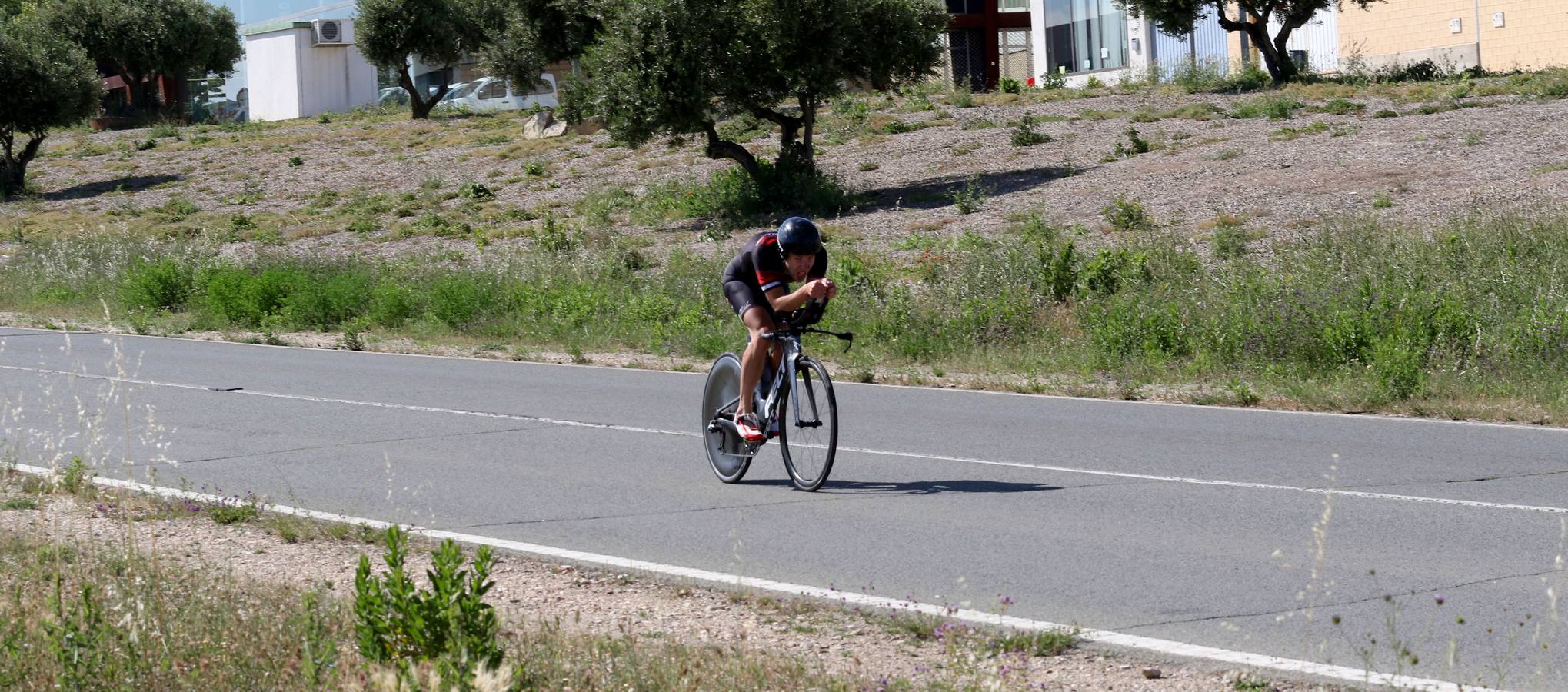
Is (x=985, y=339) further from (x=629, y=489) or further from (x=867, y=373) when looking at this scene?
(x=629, y=489)

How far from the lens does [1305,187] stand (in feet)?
81.4

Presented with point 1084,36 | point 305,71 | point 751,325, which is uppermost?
point 305,71

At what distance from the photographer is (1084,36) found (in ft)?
165

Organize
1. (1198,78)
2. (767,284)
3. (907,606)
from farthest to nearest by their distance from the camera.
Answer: (1198,78) → (767,284) → (907,606)

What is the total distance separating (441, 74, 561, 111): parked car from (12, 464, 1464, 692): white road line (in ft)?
159

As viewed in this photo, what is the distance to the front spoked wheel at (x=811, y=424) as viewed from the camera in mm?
9266

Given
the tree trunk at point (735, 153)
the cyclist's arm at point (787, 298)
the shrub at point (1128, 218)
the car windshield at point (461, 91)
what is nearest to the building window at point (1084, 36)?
the tree trunk at point (735, 153)

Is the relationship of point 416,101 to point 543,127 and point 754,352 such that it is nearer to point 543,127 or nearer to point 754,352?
point 543,127

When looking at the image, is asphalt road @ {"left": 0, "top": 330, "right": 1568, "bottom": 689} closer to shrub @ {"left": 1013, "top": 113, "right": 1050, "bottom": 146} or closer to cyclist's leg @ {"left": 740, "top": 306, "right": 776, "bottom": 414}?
cyclist's leg @ {"left": 740, "top": 306, "right": 776, "bottom": 414}

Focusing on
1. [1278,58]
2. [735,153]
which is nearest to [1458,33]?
[1278,58]

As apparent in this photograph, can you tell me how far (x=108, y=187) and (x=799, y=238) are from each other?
137ft

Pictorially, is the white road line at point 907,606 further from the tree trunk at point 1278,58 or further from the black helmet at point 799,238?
the tree trunk at point 1278,58

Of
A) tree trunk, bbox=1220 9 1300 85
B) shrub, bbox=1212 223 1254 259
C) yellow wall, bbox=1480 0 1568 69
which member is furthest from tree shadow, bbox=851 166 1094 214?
yellow wall, bbox=1480 0 1568 69

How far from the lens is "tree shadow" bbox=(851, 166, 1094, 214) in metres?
29.0
